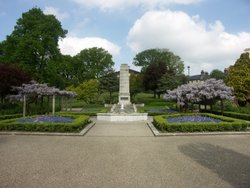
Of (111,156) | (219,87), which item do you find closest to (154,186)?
(111,156)

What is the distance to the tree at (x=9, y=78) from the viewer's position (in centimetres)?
2302

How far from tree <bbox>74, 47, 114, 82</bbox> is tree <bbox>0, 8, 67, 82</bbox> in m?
23.1

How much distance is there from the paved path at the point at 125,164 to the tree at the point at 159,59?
58.3m

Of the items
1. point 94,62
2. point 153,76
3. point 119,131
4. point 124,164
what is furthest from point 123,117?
point 94,62

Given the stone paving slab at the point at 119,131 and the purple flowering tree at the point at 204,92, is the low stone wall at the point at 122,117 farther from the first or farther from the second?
the stone paving slab at the point at 119,131

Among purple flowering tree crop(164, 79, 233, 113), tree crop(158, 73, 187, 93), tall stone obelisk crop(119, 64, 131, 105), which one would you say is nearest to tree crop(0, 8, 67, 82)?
tall stone obelisk crop(119, 64, 131, 105)

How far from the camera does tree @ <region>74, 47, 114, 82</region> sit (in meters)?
58.9

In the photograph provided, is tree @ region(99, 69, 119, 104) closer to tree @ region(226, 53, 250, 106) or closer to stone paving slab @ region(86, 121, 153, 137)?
tree @ region(226, 53, 250, 106)

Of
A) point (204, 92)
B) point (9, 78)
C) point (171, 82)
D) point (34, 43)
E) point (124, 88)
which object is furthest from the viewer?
point (171, 82)

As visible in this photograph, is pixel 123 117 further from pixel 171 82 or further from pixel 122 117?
pixel 171 82

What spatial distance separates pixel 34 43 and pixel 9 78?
10.2 meters

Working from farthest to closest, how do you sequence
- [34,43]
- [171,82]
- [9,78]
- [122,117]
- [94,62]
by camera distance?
[94,62], [171,82], [34,43], [9,78], [122,117]

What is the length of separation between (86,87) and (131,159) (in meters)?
34.6

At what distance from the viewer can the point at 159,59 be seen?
228 ft
